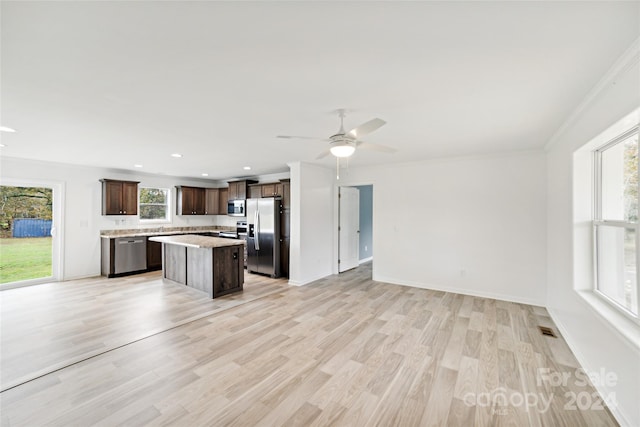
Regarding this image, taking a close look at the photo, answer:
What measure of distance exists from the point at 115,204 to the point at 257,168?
3.46 metres

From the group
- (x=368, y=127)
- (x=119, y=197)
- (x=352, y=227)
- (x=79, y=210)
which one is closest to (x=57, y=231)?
(x=79, y=210)

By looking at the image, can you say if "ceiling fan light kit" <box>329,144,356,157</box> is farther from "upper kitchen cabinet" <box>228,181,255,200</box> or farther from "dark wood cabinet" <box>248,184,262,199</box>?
"upper kitchen cabinet" <box>228,181,255,200</box>

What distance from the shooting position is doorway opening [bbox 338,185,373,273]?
251 inches

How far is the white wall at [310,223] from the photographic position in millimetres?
5305

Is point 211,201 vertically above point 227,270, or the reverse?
point 211,201

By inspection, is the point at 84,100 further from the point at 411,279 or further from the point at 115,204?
the point at 411,279

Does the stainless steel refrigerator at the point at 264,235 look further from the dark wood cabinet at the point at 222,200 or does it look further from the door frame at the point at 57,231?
the door frame at the point at 57,231

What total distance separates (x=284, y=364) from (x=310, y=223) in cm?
326

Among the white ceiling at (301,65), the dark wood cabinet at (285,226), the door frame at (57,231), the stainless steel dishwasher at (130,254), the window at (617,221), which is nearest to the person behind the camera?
the white ceiling at (301,65)

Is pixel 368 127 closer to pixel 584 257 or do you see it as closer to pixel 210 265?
pixel 584 257

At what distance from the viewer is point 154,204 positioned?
7.11 m

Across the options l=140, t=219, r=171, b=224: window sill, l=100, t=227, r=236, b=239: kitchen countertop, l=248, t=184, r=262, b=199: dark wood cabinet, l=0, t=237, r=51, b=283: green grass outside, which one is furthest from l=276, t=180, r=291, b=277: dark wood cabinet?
l=0, t=237, r=51, b=283: green grass outside

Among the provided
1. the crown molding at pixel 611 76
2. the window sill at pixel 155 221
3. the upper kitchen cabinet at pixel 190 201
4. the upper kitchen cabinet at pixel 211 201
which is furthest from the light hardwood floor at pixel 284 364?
the upper kitchen cabinet at pixel 211 201

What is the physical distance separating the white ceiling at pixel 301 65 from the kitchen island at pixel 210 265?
209 cm
